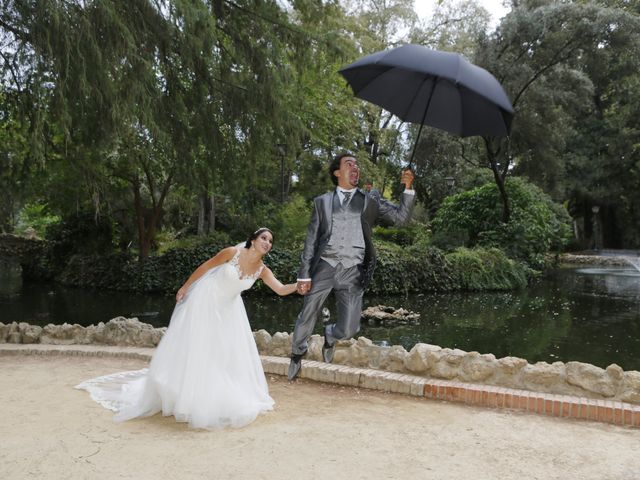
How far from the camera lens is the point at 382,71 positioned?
4.86 m

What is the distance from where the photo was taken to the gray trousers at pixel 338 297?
4.86 metres

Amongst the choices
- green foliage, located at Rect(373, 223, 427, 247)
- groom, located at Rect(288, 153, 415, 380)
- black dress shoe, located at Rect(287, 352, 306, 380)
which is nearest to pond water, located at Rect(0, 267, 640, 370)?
black dress shoe, located at Rect(287, 352, 306, 380)

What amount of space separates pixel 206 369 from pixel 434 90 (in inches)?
115

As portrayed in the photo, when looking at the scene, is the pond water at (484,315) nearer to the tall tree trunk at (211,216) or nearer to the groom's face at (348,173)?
the tall tree trunk at (211,216)

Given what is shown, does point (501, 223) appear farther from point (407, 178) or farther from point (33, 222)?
point (33, 222)

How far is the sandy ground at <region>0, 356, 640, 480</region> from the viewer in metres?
3.08

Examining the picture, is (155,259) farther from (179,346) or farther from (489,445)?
(489,445)

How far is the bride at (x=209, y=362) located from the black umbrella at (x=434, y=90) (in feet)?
5.21

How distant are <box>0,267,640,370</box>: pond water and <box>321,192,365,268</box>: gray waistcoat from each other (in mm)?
4697

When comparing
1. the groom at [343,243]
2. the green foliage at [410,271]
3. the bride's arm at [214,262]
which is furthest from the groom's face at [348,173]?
the green foliage at [410,271]

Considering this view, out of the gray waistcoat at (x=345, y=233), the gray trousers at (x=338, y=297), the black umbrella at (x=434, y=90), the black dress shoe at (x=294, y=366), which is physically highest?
the black umbrella at (x=434, y=90)

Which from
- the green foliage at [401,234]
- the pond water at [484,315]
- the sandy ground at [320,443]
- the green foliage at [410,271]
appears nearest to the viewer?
the sandy ground at [320,443]

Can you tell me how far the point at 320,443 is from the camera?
3512 mm

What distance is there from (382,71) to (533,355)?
5709 millimetres
